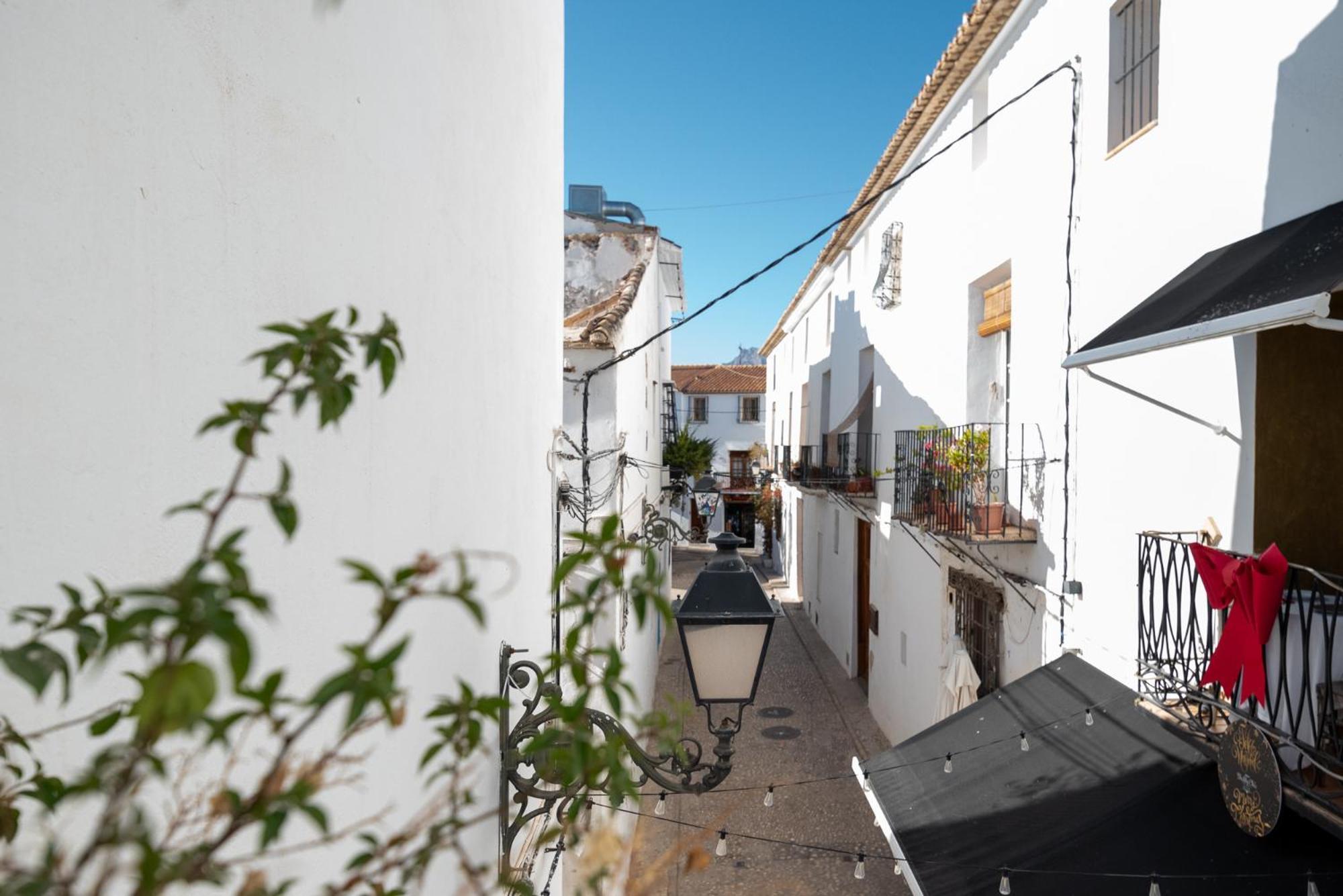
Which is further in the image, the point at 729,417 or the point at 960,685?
the point at 729,417

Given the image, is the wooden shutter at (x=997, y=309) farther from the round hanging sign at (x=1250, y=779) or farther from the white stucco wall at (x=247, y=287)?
the white stucco wall at (x=247, y=287)

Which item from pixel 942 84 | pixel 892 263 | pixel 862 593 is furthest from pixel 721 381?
pixel 942 84

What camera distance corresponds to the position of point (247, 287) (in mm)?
1595

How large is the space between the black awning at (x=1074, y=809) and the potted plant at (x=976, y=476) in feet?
4.73

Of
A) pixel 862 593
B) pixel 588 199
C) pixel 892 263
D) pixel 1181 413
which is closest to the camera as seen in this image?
pixel 1181 413

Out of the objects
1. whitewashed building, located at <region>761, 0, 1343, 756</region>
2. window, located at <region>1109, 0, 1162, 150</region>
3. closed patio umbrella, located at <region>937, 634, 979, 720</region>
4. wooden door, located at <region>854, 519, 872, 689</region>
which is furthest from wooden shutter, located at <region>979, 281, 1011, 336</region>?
wooden door, located at <region>854, 519, 872, 689</region>

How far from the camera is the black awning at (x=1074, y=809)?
13.0 feet

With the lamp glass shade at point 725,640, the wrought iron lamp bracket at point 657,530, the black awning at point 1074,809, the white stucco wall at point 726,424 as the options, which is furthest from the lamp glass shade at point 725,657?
the white stucco wall at point 726,424

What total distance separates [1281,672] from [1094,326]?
3.29 meters

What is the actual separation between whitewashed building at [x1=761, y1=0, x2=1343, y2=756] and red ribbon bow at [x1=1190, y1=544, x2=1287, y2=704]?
1.05 ft

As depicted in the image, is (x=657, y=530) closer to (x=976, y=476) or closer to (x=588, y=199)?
(x=976, y=476)

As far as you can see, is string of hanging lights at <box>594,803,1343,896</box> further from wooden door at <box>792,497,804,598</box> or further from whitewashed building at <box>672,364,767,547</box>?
whitewashed building at <box>672,364,767,547</box>

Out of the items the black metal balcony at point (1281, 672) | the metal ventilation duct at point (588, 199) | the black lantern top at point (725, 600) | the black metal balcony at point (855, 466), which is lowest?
the black metal balcony at point (1281, 672)

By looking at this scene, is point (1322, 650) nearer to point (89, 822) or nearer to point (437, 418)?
point (437, 418)
